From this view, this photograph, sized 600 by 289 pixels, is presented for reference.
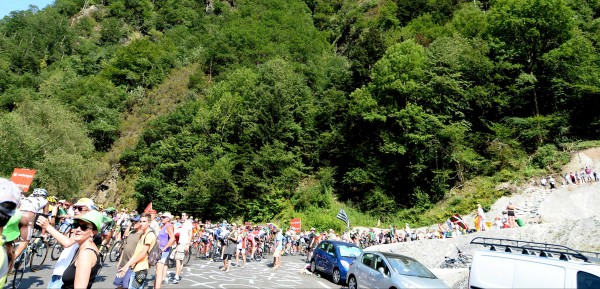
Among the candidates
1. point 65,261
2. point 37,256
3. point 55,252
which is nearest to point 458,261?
point 65,261

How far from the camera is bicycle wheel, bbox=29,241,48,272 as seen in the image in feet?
34.3

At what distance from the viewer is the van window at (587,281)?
639cm

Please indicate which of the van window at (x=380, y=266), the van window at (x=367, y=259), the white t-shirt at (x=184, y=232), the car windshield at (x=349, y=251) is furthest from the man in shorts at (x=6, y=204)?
the car windshield at (x=349, y=251)

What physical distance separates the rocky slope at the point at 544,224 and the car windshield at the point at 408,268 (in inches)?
78.7

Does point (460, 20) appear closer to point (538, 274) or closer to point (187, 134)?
point (187, 134)

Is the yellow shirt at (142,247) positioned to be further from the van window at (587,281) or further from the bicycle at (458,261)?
the bicycle at (458,261)

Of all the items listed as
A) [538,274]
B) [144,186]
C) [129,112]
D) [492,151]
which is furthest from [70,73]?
[538,274]

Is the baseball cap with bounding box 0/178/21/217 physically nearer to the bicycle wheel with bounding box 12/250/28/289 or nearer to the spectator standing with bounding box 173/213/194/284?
the bicycle wheel with bounding box 12/250/28/289

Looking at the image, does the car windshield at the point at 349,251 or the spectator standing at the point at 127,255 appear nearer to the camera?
the spectator standing at the point at 127,255

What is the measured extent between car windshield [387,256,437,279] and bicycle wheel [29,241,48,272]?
9.77 meters

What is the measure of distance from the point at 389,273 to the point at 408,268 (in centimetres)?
57

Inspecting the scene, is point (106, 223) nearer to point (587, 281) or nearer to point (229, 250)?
point (229, 250)

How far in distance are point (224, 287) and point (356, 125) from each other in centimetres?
3055

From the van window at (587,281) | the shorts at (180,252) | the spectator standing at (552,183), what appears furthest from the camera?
the spectator standing at (552,183)
